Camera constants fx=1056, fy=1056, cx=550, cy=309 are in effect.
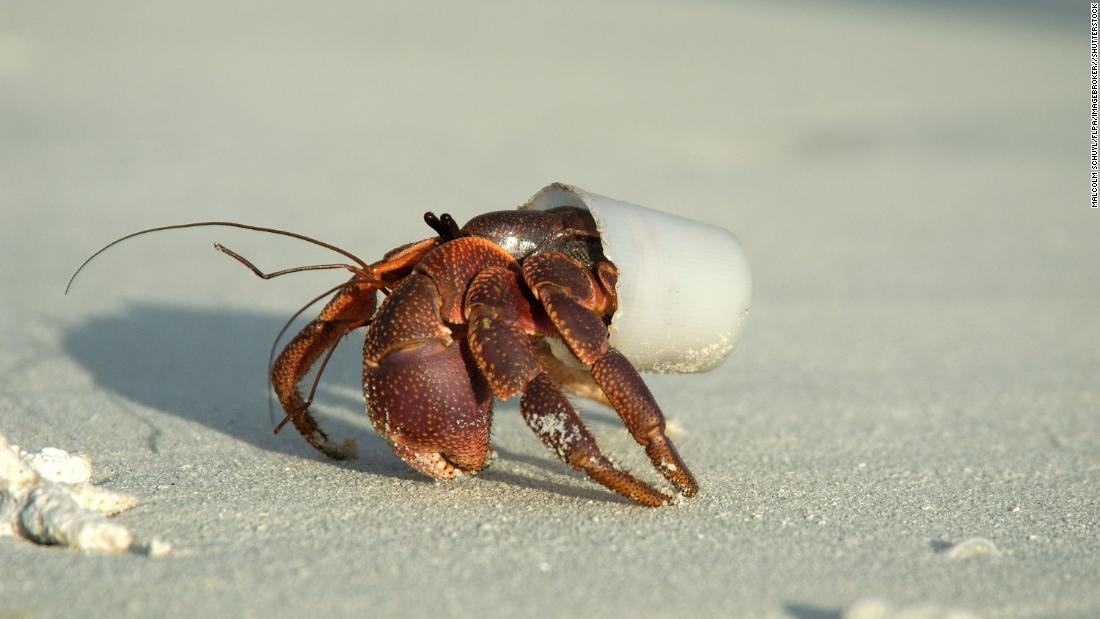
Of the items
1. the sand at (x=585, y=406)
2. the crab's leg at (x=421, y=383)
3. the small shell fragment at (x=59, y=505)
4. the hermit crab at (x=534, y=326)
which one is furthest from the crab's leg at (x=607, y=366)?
the small shell fragment at (x=59, y=505)

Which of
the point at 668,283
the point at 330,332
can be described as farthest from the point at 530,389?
the point at 330,332

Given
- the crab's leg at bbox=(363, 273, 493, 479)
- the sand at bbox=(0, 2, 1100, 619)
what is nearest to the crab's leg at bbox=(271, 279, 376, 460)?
the sand at bbox=(0, 2, 1100, 619)

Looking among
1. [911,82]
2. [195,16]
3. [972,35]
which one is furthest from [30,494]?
[972,35]

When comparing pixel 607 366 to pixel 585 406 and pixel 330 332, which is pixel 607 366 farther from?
pixel 585 406

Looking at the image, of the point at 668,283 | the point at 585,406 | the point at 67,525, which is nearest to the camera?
the point at 67,525

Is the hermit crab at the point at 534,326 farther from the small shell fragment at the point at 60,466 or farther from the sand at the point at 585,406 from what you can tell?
the small shell fragment at the point at 60,466
